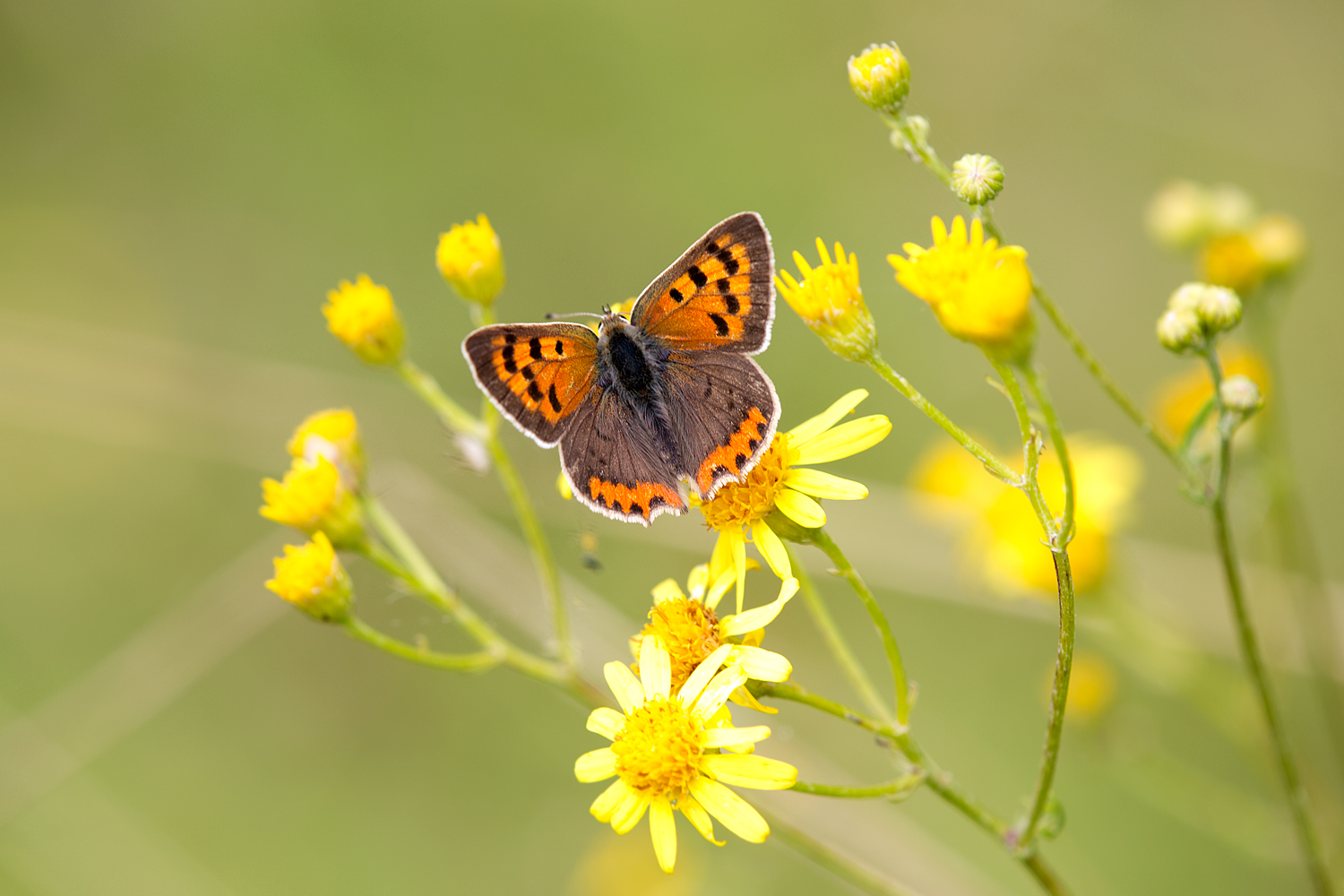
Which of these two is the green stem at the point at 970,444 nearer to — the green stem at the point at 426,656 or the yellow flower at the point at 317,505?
the green stem at the point at 426,656

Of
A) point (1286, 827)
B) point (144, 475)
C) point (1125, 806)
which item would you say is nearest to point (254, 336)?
point (144, 475)

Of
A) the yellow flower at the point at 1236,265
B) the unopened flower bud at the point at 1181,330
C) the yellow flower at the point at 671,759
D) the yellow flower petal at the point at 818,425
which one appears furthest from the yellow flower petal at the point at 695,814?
the yellow flower at the point at 1236,265

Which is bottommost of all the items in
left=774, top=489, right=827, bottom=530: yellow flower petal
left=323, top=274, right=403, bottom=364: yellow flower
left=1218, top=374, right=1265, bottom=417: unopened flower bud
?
left=1218, top=374, right=1265, bottom=417: unopened flower bud

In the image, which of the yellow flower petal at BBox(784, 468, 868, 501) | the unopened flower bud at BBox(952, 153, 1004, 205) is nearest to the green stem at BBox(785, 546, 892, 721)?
the yellow flower petal at BBox(784, 468, 868, 501)

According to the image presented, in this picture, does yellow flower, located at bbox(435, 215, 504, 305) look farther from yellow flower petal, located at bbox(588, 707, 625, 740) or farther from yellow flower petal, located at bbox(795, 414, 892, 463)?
yellow flower petal, located at bbox(588, 707, 625, 740)

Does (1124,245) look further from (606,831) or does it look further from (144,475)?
(144,475)

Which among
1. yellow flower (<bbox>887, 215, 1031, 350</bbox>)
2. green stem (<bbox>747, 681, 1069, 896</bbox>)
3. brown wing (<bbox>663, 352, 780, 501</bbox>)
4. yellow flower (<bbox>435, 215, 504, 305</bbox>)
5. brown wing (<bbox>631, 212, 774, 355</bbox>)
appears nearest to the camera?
yellow flower (<bbox>887, 215, 1031, 350</bbox>)

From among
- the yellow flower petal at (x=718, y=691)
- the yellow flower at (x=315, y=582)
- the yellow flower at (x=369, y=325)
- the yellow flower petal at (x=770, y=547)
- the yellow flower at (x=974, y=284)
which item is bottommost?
the yellow flower petal at (x=718, y=691)

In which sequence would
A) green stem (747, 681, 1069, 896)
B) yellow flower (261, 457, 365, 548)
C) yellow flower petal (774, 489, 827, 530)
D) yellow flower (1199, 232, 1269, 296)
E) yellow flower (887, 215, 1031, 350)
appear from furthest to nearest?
yellow flower (1199, 232, 1269, 296)
yellow flower (261, 457, 365, 548)
yellow flower petal (774, 489, 827, 530)
green stem (747, 681, 1069, 896)
yellow flower (887, 215, 1031, 350)
